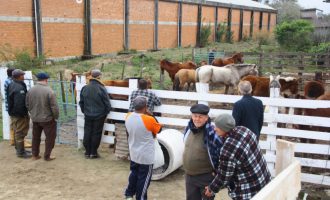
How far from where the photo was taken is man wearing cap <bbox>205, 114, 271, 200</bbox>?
348 cm

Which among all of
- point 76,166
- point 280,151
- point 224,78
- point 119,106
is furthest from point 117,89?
point 224,78

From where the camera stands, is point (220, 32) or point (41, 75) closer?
point (41, 75)

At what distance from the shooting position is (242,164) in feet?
11.5

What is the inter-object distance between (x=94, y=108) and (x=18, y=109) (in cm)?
162

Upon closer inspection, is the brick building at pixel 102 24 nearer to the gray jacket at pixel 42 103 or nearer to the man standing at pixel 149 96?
the gray jacket at pixel 42 103

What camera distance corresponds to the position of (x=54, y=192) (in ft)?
20.1

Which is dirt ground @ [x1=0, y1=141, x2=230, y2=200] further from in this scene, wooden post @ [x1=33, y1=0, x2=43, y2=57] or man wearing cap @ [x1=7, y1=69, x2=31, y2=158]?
wooden post @ [x1=33, y1=0, x2=43, y2=57]

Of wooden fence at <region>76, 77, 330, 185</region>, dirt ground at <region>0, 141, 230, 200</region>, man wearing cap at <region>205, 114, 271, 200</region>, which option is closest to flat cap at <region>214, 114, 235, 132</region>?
man wearing cap at <region>205, 114, 271, 200</region>

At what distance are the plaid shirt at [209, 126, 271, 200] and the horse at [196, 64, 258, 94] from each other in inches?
400

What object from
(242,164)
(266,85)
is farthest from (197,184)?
(266,85)

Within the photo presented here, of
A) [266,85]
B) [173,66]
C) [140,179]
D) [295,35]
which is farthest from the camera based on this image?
[295,35]

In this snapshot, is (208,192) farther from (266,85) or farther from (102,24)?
(102,24)

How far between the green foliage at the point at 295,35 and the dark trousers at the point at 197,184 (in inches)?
1137

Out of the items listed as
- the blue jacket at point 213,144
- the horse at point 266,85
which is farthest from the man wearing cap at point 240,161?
the horse at point 266,85
